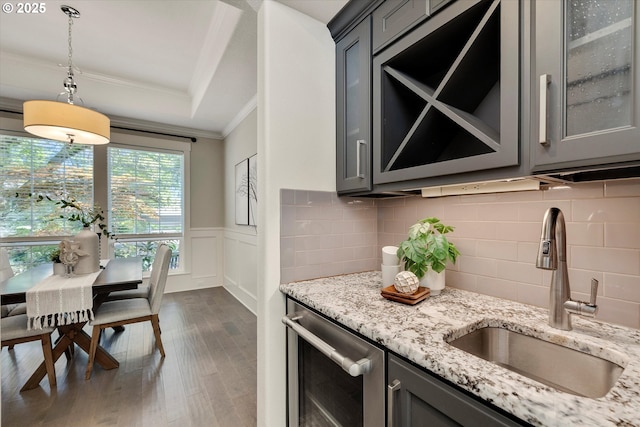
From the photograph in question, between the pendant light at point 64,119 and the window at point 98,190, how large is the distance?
1524mm

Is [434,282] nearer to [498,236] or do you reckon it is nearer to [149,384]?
[498,236]

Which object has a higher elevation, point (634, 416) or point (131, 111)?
point (131, 111)

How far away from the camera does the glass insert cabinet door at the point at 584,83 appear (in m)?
0.64

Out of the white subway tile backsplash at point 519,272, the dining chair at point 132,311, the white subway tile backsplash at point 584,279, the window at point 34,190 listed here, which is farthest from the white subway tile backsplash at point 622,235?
the window at point 34,190

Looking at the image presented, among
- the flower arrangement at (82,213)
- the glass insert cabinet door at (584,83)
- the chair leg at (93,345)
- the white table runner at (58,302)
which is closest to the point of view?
the glass insert cabinet door at (584,83)

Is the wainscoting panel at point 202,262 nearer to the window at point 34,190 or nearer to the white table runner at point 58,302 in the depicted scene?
the window at point 34,190

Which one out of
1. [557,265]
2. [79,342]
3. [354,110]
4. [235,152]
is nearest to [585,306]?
[557,265]

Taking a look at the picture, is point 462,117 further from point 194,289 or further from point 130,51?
point 194,289

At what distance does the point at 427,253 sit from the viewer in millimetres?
1161

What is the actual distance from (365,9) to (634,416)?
5.27ft

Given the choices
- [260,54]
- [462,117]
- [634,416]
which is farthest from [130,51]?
[634,416]

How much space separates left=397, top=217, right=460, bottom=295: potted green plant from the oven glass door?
1.66 feet

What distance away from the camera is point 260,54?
140 centimetres

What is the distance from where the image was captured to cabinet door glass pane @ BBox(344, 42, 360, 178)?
1.40 metres
